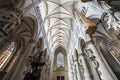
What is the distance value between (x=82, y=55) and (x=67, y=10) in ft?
21.9

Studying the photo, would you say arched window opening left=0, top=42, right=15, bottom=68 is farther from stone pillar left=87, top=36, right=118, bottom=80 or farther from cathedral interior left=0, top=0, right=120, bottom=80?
stone pillar left=87, top=36, right=118, bottom=80

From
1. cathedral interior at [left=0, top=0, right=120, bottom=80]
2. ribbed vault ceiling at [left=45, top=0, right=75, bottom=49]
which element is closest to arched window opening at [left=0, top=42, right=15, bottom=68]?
cathedral interior at [left=0, top=0, right=120, bottom=80]

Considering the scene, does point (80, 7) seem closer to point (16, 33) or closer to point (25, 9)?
point (25, 9)

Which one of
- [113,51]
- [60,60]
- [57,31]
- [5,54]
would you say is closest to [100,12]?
[113,51]

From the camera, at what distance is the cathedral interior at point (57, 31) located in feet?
21.5

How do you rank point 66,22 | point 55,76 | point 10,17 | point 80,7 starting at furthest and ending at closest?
point 55,76, point 66,22, point 80,7, point 10,17

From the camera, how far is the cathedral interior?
21.5ft

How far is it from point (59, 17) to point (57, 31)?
346 centimetres

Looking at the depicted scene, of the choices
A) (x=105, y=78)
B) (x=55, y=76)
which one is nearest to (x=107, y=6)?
(x=105, y=78)

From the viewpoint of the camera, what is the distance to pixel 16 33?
11242 millimetres

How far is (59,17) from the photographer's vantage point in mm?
15875

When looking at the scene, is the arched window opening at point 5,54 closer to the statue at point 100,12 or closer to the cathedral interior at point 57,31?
the cathedral interior at point 57,31

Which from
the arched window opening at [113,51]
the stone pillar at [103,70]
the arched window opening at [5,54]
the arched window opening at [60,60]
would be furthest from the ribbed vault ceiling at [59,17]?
the stone pillar at [103,70]

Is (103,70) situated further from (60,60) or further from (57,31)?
(60,60)
